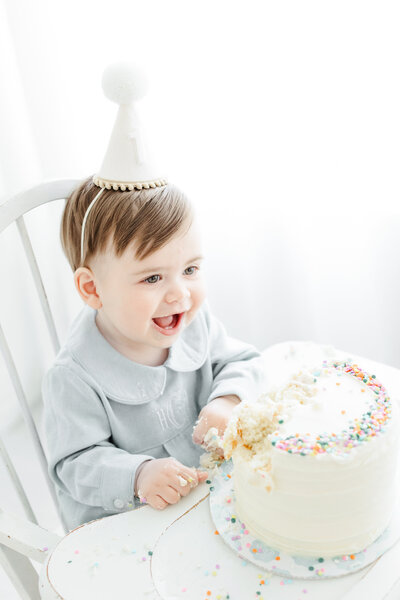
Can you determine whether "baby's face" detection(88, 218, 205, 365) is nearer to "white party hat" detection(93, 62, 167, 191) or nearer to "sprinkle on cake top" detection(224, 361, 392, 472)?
"white party hat" detection(93, 62, 167, 191)

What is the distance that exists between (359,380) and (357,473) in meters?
0.14

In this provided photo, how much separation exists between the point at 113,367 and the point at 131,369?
28 millimetres

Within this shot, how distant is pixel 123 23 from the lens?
132cm

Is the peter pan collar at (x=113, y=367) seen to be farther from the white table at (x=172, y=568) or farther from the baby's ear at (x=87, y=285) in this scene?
the white table at (x=172, y=568)

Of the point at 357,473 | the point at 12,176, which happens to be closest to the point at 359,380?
the point at 357,473

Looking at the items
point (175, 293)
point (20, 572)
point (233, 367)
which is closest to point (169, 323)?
point (175, 293)

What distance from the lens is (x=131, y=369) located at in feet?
3.00

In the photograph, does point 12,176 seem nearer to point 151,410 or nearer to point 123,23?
point 123,23

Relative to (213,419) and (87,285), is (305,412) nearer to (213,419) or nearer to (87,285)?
(213,419)

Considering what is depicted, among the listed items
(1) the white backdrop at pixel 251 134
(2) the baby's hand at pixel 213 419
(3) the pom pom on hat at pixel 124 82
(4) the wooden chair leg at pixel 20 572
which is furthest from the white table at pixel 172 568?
(1) the white backdrop at pixel 251 134

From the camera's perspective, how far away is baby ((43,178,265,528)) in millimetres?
801

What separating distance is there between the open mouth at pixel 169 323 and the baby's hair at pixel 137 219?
11 centimetres

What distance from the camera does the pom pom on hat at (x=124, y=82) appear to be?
75cm

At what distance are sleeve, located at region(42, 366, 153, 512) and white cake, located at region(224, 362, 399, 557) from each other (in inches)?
7.2
